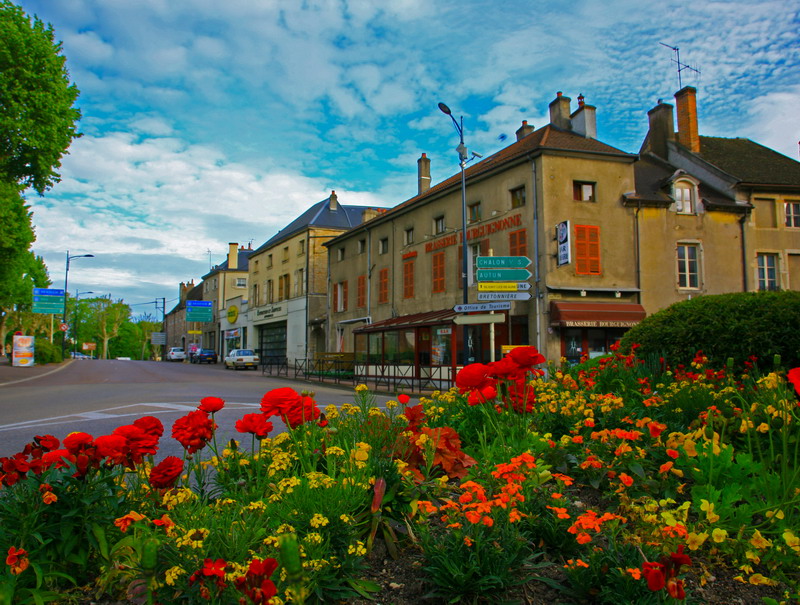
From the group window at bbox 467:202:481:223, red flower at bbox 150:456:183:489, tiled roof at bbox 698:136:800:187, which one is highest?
tiled roof at bbox 698:136:800:187

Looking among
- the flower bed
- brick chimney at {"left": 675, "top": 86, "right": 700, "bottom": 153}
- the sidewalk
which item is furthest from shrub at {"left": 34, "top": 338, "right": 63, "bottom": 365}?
the flower bed

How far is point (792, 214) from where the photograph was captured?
85.7 feet

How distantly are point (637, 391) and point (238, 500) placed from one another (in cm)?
307

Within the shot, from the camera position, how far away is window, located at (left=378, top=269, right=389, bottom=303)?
3097cm

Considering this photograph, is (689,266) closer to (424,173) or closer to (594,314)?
(594,314)

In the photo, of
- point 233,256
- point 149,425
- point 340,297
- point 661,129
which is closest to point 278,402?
point 149,425

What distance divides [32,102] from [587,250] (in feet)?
63.0

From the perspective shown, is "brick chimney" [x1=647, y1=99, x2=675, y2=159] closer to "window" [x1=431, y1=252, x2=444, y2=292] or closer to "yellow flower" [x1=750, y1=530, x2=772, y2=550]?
"window" [x1=431, y1=252, x2=444, y2=292]

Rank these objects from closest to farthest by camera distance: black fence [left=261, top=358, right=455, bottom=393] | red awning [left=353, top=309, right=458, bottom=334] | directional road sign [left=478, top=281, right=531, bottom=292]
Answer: directional road sign [left=478, top=281, right=531, bottom=292] < black fence [left=261, top=358, right=455, bottom=393] < red awning [left=353, top=309, right=458, bottom=334]

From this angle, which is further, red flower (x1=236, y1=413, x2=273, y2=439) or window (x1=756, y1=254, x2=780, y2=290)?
window (x1=756, y1=254, x2=780, y2=290)

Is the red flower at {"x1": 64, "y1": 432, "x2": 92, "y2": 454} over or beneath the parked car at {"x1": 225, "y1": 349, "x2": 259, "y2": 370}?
over

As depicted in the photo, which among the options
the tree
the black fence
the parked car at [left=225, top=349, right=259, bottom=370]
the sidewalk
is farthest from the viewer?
the parked car at [left=225, top=349, right=259, bottom=370]

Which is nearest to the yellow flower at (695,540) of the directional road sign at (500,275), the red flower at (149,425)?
the red flower at (149,425)

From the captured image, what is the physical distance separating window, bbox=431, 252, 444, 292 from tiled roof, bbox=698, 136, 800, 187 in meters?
13.0
